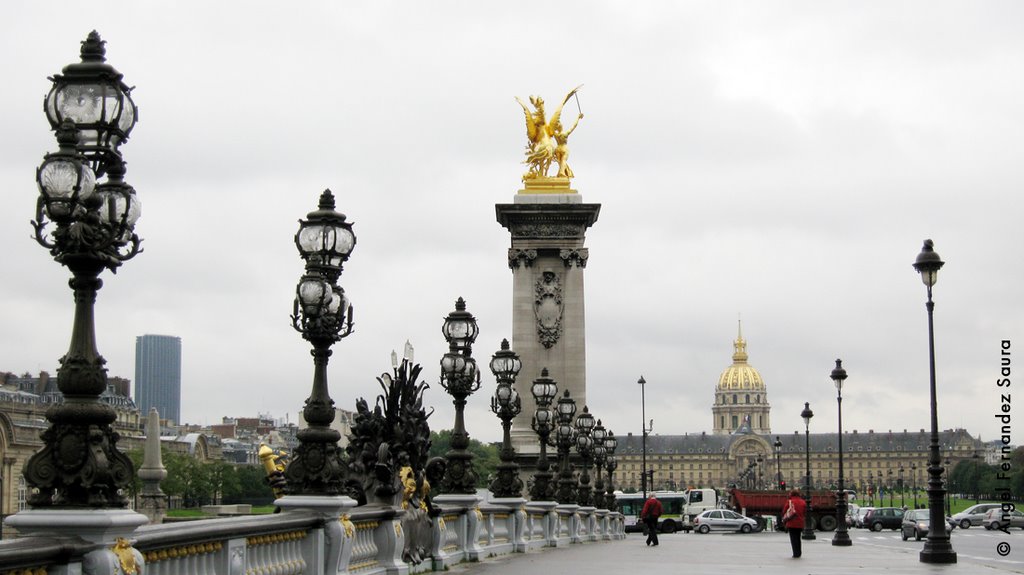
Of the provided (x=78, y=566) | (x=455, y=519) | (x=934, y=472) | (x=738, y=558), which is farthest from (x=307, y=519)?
(x=934, y=472)

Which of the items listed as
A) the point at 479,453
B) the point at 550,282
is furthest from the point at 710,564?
the point at 479,453

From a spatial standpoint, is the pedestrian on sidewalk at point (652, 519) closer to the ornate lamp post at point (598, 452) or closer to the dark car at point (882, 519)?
the ornate lamp post at point (598, 452)

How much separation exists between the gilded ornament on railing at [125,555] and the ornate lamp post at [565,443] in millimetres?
32041

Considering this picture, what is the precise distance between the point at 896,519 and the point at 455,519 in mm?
67567

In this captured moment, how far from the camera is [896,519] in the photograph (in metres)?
87.3

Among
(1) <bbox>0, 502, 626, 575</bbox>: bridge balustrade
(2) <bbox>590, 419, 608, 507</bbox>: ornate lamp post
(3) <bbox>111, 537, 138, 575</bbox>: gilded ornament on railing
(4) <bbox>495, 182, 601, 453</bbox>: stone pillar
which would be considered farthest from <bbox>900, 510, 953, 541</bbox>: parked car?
(3) <bbox>111, 537, 138, 575</bbox>: gilded ornament on railing

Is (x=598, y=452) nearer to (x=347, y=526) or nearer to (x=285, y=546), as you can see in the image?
(x=347, y=526)

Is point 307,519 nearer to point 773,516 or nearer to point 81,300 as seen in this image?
point 81,300

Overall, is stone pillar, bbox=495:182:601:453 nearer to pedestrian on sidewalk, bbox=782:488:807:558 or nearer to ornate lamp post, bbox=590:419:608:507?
ornate lamp post, bbox=590:419:608:507

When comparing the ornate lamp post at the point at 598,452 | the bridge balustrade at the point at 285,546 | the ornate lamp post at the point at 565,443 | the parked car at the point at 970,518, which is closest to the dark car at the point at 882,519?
the parked car at the point at 970,518

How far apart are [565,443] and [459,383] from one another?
53.1ft

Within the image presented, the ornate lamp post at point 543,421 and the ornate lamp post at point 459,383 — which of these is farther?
the ornate lamp post at point 543,421

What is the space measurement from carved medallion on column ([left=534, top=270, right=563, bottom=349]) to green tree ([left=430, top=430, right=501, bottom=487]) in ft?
20.9

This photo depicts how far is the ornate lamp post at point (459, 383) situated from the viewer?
26578 millimetres
